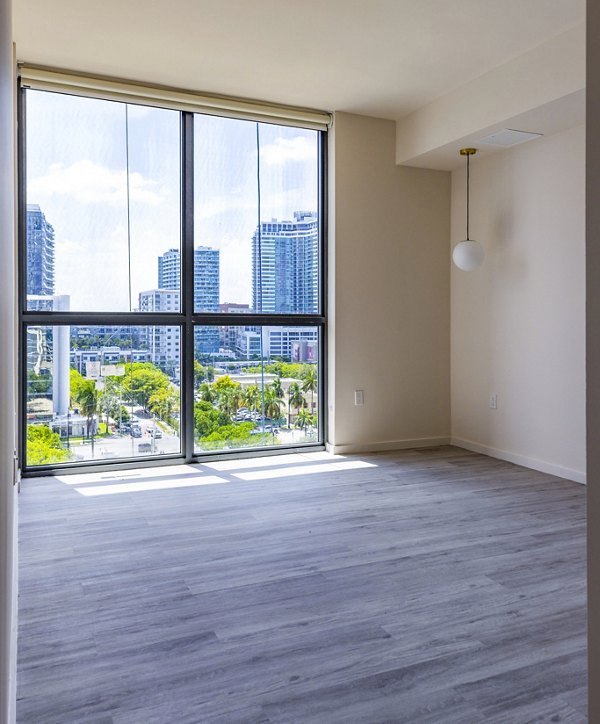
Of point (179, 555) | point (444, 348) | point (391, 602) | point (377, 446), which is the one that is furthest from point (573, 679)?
point (444, 348)

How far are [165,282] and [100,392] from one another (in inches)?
34.1

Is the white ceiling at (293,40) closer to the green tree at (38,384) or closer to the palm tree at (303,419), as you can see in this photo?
the green tree at (38,384)

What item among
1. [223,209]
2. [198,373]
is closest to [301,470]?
[198,373]

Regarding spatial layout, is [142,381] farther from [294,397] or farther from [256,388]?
[294,397]

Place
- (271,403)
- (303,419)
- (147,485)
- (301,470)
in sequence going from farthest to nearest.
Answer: (303,419) → (271,403) → (301,470) → (147,485)

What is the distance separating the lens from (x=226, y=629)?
6.57ft

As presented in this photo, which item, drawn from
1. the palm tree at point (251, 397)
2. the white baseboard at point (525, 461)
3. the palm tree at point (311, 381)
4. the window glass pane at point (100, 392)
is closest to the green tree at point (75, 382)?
the window glass pane at point (100, 392)

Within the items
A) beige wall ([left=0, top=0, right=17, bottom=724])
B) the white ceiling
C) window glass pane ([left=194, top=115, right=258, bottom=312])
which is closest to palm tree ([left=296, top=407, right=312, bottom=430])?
window glass pane ([left=194, top=115, right=258, bottom=312])

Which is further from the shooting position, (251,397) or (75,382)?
(251,397)

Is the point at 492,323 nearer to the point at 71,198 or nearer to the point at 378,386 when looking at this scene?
the point at 378,386

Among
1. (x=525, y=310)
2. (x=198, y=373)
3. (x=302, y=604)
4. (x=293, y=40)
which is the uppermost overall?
(x=293, y=40)

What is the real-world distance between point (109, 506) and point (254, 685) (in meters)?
1.90

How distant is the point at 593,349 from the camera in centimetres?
78

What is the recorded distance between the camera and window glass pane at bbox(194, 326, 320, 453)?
176 inches
